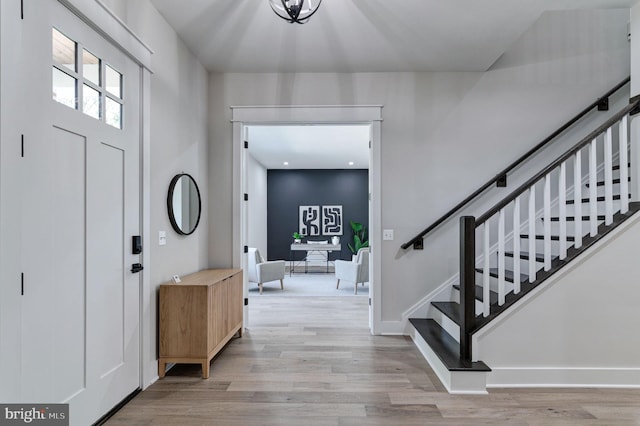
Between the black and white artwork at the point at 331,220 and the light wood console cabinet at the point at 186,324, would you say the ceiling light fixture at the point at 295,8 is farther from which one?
the black and white artwork at the point at 331,220

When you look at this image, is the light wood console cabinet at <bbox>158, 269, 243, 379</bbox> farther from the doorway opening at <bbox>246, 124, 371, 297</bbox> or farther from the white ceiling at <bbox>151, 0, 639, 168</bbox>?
the doorway opening at <bbox>246, 124, 371, 297</bbox>

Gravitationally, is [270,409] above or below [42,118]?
below

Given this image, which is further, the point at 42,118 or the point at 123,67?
the point at 123,67

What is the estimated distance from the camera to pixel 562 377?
2549 millimetres

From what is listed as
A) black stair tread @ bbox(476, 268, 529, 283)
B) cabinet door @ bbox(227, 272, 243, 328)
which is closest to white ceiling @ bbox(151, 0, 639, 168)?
black stair tread @ bbox(476, 268, 529, 283)

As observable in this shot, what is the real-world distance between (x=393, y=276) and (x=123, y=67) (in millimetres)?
3010

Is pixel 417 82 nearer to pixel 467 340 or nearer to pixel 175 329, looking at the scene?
pixel 467 340

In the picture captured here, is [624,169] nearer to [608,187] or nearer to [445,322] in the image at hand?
[608,187]

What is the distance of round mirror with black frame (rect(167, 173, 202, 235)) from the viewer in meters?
2.86

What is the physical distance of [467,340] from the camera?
2.57 meters

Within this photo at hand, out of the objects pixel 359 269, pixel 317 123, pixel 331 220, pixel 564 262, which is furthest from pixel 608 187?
pixel 331 220

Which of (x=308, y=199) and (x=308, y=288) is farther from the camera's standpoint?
(x=308, y=199)

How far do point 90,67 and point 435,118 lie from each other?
10.2 feet

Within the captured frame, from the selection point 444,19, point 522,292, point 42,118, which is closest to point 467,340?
point 522,292
